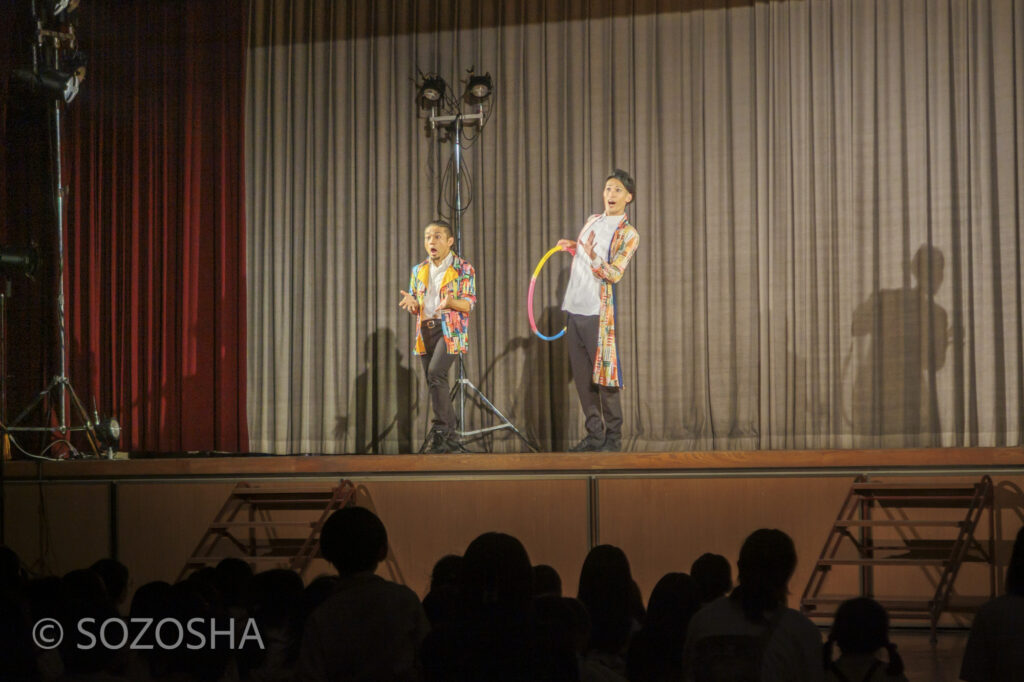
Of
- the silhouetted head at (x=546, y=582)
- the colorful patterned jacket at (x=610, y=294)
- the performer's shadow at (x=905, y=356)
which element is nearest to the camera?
the silhouetted head at (x=546, y=582)

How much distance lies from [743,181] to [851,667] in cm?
715

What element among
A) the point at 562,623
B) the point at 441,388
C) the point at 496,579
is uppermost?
the point at 441,388

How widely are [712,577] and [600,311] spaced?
15.9ft

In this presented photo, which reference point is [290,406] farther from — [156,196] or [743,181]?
[743,181]

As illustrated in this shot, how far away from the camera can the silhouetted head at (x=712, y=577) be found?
3.47 meters

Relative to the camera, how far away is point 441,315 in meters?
8.56

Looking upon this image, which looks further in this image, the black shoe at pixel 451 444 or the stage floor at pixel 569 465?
the black shoe at pixel 451 444

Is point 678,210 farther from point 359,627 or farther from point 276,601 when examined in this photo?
point 359,627

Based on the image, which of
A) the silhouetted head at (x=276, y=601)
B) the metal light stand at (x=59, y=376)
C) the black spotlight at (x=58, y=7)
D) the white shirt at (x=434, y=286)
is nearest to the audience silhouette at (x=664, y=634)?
the silhouetted head at (x=276, y=601)

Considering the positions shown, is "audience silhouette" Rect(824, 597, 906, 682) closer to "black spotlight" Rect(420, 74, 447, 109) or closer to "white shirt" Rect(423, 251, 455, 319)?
"white shirt" Rect(423, 251, 455, 319)

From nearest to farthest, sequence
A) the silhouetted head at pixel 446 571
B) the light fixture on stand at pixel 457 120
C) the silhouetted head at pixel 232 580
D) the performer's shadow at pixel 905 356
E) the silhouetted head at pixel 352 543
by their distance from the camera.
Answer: the silhouetted head at pixel 352 543
the silhouetted head at pixel 446 571
the silhouetted head at pixel 232 580
the performer's shadow at pixel 905 356
the light fixture on stand at pixel 457 120

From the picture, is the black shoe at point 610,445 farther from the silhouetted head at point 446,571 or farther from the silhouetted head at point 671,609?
→ the silhouetted head at point 671,609

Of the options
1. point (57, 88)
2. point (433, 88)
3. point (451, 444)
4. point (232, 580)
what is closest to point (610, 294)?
point (451, 444)

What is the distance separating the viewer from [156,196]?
1060 centimetres
